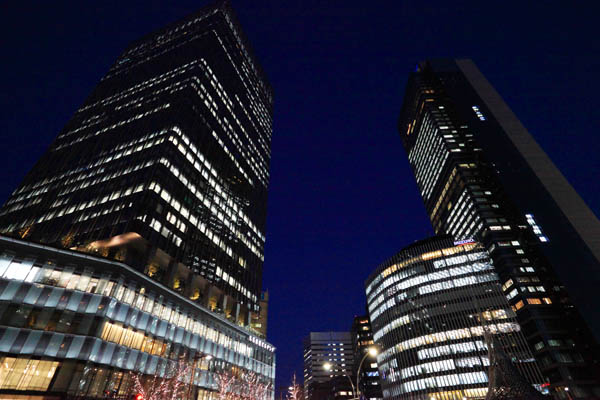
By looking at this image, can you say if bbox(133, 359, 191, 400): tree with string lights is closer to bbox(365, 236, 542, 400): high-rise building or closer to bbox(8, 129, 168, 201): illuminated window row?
bbox(8, 129, 168, 201): illuminated window row

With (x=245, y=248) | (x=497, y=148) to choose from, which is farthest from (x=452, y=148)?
(x=245, y=248)

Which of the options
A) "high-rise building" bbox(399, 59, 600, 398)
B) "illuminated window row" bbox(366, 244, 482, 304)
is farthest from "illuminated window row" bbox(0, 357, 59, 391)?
"high-rise building" bbox(399, 59, 600, 398)

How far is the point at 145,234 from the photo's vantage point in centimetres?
5162

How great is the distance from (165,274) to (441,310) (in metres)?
79.6

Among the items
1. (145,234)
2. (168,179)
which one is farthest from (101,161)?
(145,234)

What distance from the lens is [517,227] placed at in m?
105

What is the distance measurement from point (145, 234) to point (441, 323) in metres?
84.6

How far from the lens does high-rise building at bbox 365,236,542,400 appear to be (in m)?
86.2

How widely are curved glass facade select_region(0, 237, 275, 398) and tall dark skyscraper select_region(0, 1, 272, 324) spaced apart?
613cm

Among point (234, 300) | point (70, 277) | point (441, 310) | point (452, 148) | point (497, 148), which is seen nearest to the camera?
point (70, 277)

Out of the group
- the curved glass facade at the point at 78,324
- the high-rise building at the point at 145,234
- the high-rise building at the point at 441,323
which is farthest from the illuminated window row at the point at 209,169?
the high-rise building at the point at 441,323

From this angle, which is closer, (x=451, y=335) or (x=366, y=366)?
(x=451, y=335)

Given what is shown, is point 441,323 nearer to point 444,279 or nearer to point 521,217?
point 444,279

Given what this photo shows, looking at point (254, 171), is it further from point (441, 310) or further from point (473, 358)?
point (473, 358)
